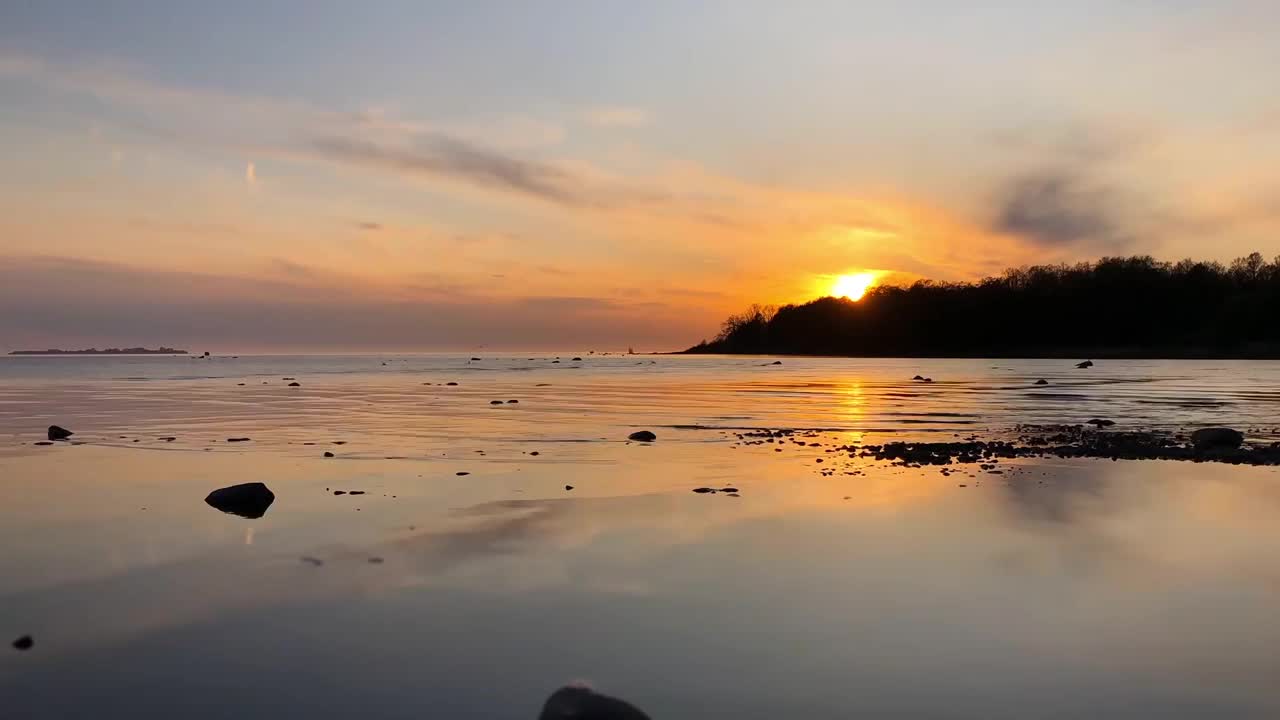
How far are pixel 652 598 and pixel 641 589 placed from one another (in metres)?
0.37

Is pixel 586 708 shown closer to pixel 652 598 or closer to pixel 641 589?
pixel 652 598

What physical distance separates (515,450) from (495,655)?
51.8 ft

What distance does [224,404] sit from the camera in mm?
45156

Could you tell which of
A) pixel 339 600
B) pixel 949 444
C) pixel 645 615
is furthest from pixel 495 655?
pixel 949 444

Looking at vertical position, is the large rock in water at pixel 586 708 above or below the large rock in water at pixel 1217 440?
below

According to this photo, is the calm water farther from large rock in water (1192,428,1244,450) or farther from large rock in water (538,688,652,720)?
large rock in water (1192,428,1244,450)

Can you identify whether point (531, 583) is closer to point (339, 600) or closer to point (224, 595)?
point (339, 600)

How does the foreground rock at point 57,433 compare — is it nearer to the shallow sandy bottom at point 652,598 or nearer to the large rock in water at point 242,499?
the shallow sandy bottom at point 652,598

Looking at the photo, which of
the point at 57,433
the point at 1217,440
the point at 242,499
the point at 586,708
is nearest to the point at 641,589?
the point at 586,708

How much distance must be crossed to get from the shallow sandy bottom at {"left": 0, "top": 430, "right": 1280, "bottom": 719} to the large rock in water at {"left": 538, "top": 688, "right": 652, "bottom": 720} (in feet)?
2.94

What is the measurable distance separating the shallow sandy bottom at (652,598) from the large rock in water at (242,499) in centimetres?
29

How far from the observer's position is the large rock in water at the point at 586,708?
617cm

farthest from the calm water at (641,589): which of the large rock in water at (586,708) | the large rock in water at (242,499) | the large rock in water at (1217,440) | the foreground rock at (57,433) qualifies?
the foreground rock at (57,433)

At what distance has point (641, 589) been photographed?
10305mm
